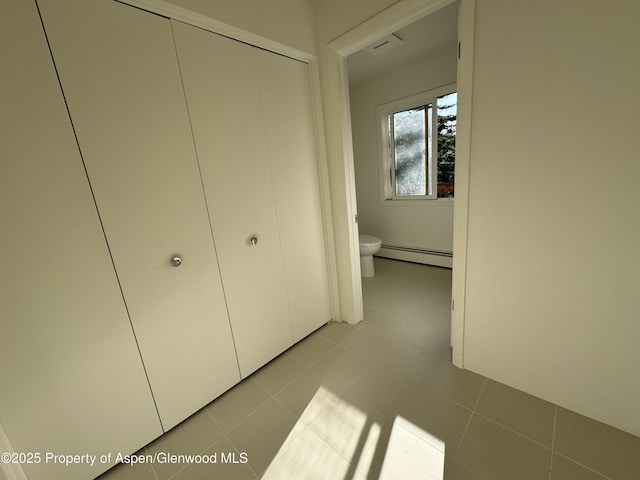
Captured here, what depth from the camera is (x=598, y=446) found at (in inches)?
42.6

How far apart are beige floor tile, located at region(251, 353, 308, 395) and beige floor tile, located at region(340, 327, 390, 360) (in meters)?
0.38

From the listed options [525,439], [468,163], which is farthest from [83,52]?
[525,439]

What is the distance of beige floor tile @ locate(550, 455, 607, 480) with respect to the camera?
3.19 feet

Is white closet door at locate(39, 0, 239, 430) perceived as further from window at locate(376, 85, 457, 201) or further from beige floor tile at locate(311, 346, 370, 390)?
window at locate(376, 85, 457, 201)

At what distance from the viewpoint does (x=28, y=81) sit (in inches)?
34.8

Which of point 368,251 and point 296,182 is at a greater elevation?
point 296,182

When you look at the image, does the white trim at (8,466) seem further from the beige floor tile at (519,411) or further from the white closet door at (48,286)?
the beige floor tile at (519,411)

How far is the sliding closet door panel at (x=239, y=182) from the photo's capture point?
4.26 feet

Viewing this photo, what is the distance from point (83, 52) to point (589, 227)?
85.9 inches

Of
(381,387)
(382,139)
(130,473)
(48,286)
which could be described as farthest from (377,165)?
(130,473)

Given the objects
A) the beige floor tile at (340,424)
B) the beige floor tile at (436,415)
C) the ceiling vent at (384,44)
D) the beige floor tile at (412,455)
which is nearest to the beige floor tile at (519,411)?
the beige floor tile at (436,415)

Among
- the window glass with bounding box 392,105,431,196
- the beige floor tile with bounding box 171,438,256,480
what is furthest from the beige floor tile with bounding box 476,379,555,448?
the window glass with bounding box 392,105,431,196

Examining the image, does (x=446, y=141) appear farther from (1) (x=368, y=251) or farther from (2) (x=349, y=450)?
(2) (x=349, y=450)

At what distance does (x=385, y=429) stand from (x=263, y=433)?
0.61 metres
